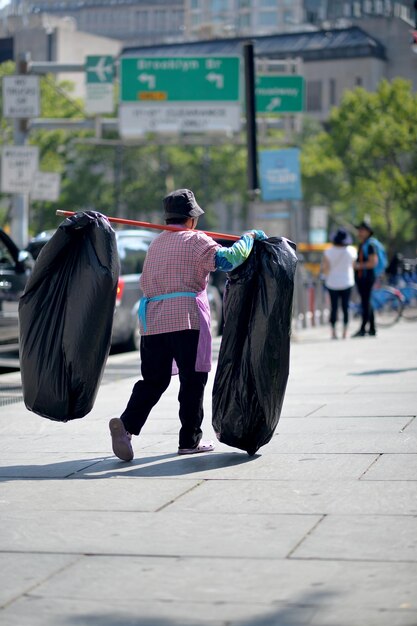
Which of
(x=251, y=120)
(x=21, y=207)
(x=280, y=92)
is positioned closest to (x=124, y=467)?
(x=251, y=120)

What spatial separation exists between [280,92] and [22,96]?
874 cm

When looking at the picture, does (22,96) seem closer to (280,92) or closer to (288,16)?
(280,92)

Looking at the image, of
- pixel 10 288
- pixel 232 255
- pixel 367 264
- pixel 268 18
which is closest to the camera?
pixel 232 255

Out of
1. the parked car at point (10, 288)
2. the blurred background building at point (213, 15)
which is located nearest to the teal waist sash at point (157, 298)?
the parked car at point (10, 288)

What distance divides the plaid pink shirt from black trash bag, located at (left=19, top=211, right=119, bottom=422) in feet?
0.86

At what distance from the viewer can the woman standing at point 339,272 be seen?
2075 cm

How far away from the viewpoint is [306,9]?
145m

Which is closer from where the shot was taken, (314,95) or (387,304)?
(387,304)

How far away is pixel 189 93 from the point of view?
34.2m

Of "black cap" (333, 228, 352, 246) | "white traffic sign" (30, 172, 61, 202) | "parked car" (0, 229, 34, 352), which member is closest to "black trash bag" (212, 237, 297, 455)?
"parked car" (0, 229, 34, 352)

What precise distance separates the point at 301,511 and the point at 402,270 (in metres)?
22.0

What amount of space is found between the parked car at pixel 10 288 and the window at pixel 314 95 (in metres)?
90.6

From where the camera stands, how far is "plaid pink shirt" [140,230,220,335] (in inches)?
321

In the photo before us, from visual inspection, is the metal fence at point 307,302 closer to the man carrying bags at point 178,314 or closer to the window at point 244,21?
the man carrying bags at point 178,314
